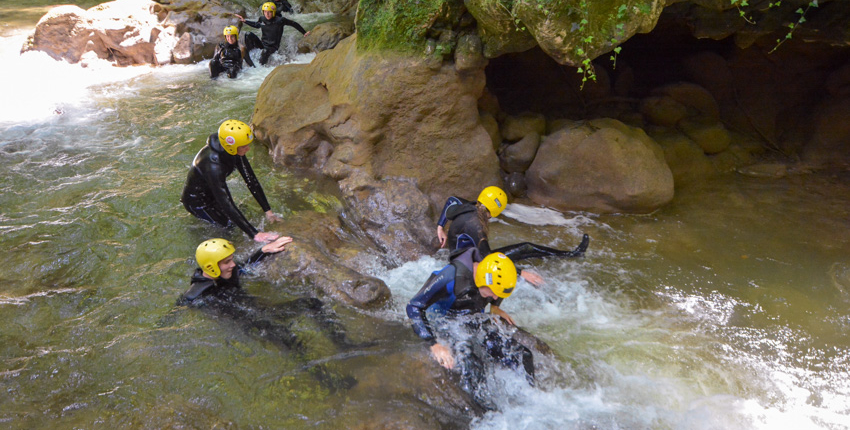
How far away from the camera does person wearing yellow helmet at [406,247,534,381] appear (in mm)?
3705

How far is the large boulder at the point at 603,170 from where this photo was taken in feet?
20.7

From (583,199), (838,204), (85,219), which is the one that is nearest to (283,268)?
(85,219)

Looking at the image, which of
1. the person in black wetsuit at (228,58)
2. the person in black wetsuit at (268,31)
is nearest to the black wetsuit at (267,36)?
the person in black wetsuit at (268,31)

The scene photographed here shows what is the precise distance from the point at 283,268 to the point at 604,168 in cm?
404

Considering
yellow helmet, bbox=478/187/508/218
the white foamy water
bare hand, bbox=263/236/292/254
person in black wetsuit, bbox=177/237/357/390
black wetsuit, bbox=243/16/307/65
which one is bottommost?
the white foamy water

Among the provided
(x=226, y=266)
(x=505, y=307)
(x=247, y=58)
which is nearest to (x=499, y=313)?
(x=505, y=307)

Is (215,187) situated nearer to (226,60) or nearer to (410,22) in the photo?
(410,22)

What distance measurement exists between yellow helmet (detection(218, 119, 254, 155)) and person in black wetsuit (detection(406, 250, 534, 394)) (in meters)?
2.42

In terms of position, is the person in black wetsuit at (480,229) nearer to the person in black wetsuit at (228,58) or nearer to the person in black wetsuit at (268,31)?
the person in black wetsuit at (228,58)

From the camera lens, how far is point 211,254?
4109mm

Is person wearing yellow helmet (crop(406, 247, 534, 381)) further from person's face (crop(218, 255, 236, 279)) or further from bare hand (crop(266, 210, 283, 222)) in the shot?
bare hand (crop(266, 210, 283, 222))

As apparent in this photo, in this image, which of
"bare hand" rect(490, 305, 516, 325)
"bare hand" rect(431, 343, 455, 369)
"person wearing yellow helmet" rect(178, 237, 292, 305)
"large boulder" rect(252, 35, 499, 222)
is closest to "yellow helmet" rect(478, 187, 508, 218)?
"bare hand" rect(490, 305, 516, 325)

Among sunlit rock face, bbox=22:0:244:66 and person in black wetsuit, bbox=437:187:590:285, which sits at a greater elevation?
sunlit rock face, bbox=22:0:244:66

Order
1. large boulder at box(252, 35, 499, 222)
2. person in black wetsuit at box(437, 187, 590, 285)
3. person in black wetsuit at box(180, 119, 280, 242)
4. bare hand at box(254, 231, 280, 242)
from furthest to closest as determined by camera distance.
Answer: large boulder at box(252, 35, 499, 222), bare hand at box(254, 231, 280, 242), person in black wetsuit at box(180, 119, 280, 242), person in black wetsuit at box(437, 187, 590, 285)
